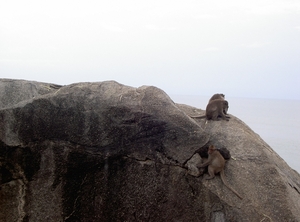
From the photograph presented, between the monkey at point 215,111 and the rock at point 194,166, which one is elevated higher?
the monkey at point 215,111

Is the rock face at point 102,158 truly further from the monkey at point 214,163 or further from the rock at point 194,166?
the monkey at point 214,163

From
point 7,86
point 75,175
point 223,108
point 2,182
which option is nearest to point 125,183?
point 75,175

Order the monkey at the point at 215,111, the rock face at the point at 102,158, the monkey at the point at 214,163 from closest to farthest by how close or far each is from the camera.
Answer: the monkey at the point at 214,163
the rock face at the point at 102,158
the monkey at the point at 215,111

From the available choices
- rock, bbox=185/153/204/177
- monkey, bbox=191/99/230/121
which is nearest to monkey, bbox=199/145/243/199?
rock, bbox=185/153/204/177

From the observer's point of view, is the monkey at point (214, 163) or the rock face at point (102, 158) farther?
the rock face at point (102, 158)

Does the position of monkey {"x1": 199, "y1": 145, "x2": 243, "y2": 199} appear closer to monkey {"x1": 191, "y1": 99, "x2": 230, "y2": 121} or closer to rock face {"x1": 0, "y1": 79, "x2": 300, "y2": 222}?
rock face {"x1": 0, "y1": 79, "x2": 300, "y2": 222}

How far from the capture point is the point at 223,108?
7.74m

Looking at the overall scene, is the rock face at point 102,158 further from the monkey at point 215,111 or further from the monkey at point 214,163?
the monkey at point 215,111

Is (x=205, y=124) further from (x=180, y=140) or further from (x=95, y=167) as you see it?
(x=95, y=167)

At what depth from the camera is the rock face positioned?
6.32 m

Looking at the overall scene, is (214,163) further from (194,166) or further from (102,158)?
(102,158)

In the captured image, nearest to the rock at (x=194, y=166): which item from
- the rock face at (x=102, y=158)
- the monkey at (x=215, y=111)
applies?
the rock face at (x=102, y=158)

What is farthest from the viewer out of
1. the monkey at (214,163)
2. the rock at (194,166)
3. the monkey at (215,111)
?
the monkey at (215,111)

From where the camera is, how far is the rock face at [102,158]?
6320 millimetres
